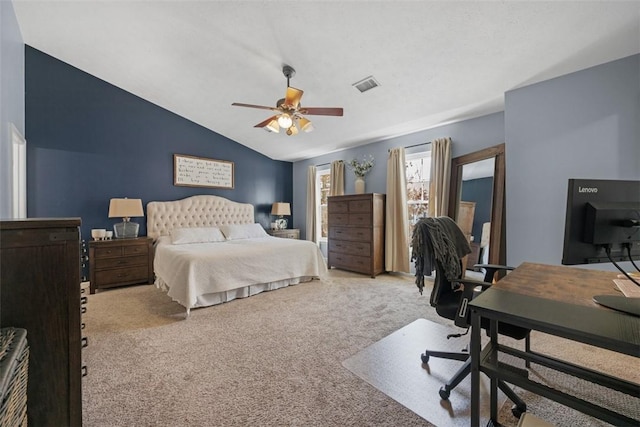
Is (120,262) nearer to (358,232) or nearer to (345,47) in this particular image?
(358,232)

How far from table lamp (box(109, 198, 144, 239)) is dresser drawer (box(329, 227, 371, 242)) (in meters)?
3.26

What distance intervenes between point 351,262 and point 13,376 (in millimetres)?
4269

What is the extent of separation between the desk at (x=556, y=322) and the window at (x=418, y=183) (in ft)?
9.69

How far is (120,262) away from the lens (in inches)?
154

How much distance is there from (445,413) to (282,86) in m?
3.68

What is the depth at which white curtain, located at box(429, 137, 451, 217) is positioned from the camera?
3.89 metres

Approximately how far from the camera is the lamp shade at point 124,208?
3939mm

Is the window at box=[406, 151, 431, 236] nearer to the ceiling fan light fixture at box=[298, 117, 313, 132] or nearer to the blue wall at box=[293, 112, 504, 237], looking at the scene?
the blue wall at box=[293, 112, 504, 237]

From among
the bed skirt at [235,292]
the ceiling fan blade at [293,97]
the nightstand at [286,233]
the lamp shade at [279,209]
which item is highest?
the ceiling fan blade at [293,97]

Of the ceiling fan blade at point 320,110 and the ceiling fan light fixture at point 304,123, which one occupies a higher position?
the ceiling fan blade at point 320,110

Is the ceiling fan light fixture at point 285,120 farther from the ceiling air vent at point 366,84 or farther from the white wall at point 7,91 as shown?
the white wall at point 7,91

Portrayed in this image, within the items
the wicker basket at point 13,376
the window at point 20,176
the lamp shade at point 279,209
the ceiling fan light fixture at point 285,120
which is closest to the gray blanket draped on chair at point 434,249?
the ceiling fan light fixture at point 285,120

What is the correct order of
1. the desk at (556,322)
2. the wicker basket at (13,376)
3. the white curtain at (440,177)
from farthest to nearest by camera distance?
the white curtain at (440,177) → the desk at (556,322) → the wicker basket at (13,376)

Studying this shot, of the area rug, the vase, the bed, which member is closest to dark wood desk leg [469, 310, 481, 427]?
the area rug
